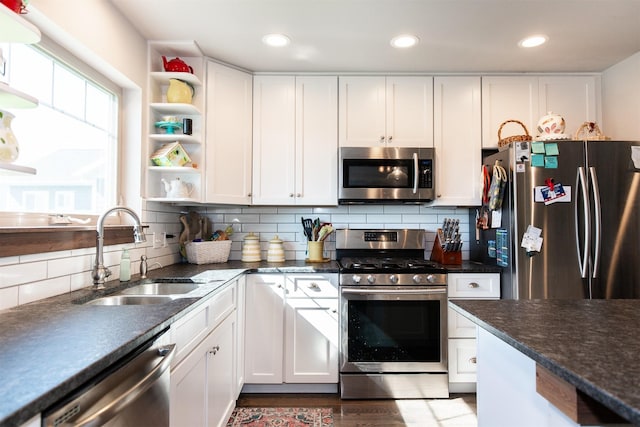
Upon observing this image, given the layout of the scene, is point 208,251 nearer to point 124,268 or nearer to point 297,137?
point 124,268

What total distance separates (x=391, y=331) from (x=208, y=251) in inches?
56.7

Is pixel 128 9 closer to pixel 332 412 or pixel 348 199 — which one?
pixel 348 199

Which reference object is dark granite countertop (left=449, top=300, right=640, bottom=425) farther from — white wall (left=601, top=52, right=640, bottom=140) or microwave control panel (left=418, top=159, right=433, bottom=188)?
white wall (left=601, top=52, right=640, bottom=140)

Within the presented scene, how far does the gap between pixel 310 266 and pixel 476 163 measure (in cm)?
150

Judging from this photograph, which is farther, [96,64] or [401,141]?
[401,141]

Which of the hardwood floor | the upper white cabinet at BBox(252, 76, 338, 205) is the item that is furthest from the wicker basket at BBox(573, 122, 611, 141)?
the hardwood floor

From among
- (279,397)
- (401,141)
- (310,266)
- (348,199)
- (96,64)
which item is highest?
(96,64)

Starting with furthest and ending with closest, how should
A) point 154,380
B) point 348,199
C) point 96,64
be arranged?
point 348,199, point 96,64, point 154,380

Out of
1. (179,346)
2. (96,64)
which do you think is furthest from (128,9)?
(179,346)

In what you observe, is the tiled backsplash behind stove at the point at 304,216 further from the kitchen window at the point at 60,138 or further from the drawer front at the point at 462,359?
the kitchen window at the point at 60,138

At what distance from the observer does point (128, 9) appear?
1906 millimetres

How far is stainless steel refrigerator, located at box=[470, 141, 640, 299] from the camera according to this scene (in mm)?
2139

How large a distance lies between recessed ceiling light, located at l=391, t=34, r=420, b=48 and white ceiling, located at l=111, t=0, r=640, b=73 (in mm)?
46

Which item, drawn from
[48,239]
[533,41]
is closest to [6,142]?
[48,239]
